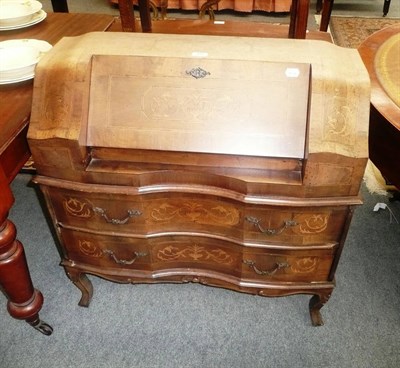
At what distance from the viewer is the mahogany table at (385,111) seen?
4.00 feet

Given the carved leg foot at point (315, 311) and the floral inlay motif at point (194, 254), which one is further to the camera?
the carved leg foot at point (315, 311)

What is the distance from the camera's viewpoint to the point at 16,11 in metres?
1.81

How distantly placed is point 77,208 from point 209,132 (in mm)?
508

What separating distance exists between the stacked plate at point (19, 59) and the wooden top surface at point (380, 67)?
1152 millimetres

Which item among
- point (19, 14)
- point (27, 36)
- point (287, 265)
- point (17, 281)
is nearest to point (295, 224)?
point (287, 265)

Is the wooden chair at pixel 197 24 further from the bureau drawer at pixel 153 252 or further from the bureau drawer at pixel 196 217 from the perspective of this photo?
the bureau drawer at pixel 153 252

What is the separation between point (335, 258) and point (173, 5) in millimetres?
3986

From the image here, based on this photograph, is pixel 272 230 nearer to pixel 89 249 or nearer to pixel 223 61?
pixel 223 61

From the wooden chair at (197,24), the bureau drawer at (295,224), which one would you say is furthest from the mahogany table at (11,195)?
the bureau drawer at (295,224)

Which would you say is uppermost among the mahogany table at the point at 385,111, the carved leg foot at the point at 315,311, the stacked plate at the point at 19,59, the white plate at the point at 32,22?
the stacked plate at the point at 19,59

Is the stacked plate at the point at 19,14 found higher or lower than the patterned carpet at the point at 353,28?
higher

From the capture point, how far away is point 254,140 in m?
1.11

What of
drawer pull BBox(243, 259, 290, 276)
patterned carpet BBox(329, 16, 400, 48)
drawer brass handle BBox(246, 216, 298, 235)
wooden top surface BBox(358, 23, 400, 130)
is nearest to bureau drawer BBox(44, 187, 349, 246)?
drawer brass handle BBox(246, 216, 298, 235)

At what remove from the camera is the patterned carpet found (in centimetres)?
380
